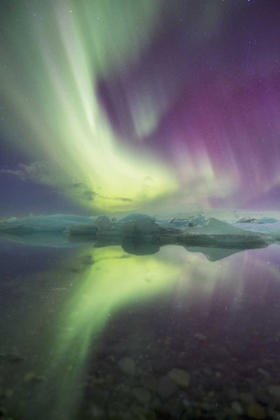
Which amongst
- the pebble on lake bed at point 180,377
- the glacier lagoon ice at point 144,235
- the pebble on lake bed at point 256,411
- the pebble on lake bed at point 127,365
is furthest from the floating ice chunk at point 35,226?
the pebble on lake bed at point 256,411

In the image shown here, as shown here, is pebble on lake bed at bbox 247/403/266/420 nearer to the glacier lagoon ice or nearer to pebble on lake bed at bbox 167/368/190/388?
pebble on lake bed at bbox 167/368/190/388

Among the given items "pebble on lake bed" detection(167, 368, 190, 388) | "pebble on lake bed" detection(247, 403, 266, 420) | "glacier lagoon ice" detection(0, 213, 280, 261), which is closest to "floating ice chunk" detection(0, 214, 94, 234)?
"glacier lagoon ice" detection(0, 213, 280, 261)

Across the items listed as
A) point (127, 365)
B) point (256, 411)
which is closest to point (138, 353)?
point (127, 365)

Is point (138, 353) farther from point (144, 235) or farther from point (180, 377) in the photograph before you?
point (144, 235)

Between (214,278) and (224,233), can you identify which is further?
(224,233)

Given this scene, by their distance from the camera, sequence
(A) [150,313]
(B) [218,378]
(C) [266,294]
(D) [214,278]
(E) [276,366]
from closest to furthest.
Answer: (B) [218,378] < (E) [276,366] < (A) [150,313] < (C) [266,294] < (D) [214,278]

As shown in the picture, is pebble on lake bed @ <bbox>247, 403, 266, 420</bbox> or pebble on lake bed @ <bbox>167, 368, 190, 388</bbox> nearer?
pebble on lake bed @ <bbox>247, 403, 266, 420</bbox>

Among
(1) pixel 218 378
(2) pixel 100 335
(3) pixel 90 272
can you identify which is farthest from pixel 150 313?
(3) pixel 90 272

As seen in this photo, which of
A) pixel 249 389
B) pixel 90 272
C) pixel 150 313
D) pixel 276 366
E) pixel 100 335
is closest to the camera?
pixel 249 389

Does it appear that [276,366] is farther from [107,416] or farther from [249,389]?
[107,416]

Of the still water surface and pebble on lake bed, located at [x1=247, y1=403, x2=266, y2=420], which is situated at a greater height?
pebble on lake bed, located at [x1=247, y1=403, x2=266, y2=420]
